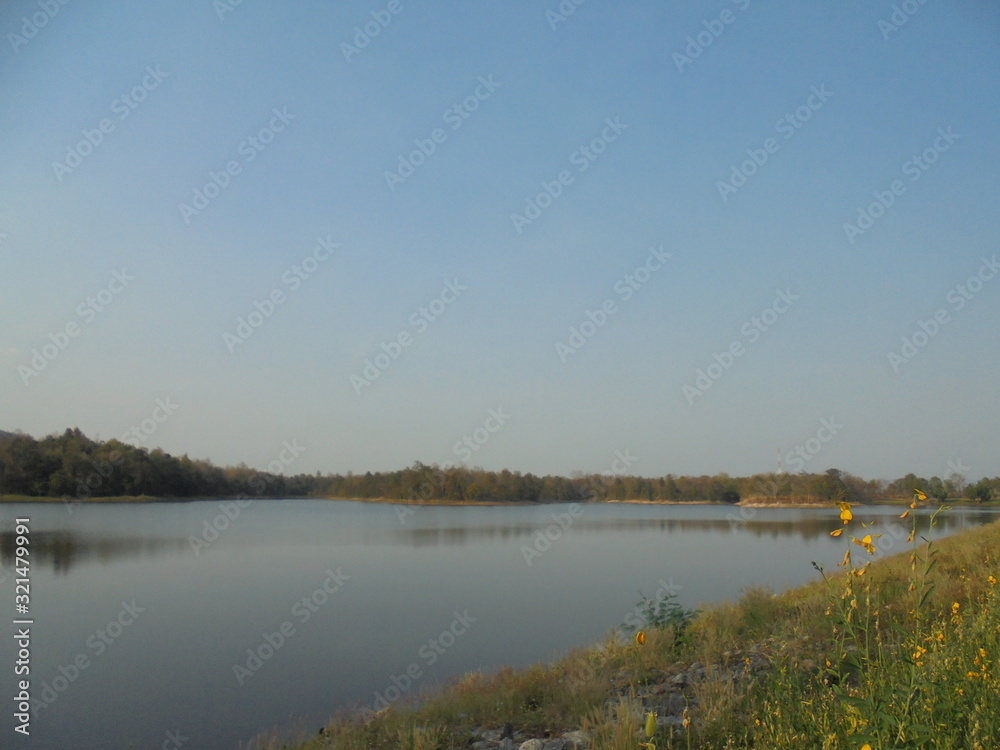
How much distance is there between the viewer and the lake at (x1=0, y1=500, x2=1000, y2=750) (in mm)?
6852

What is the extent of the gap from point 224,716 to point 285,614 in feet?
16.2

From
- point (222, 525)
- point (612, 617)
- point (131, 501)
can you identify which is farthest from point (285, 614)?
point (131, 501)

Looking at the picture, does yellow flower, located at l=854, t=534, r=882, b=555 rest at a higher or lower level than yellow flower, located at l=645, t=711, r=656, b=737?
higher

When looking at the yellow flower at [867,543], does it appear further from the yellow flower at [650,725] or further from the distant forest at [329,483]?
the distant forest at [329,483]

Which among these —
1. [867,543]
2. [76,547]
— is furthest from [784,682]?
[76,547]

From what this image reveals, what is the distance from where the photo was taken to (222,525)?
30438mm

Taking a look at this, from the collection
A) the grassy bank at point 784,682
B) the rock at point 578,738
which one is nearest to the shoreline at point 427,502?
the grassy bank at point 784,682

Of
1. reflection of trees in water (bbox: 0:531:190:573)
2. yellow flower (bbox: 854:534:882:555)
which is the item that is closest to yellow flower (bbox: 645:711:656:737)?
yellow flower (bbox: 854:534:882:555)

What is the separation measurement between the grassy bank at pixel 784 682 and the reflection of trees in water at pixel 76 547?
45.6ft

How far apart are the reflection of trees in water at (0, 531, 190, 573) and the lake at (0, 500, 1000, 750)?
0.07 m

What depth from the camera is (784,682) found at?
3109mm

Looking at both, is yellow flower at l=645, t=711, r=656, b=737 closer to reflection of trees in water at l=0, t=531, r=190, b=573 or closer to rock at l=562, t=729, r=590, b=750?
rock at l=562, t=729, r=590, b=750

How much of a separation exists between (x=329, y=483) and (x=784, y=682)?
9402 centimetres

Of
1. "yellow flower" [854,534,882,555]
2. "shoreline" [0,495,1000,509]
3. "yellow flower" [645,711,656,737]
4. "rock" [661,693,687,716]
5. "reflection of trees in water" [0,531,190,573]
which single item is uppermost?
"yellow flower" [854,534,882,555]
